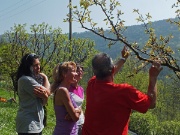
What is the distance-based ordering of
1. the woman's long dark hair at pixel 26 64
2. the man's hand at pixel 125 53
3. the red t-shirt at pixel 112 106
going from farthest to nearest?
the woman's long dark hair at pixel 26 64
the man's hand at pixel 125 53
the red t-shirt at pixel 112 106

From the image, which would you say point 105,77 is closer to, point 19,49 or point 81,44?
point 19,49

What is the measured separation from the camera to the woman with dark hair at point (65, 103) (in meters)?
4.03

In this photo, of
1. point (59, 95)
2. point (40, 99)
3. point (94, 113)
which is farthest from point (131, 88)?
point (40, 99)

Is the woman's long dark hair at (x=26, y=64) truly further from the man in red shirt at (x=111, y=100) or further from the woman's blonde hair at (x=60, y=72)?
the man in red shirt at (x=111, y=100)

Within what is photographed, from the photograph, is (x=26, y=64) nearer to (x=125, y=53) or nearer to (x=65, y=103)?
(x=65, y=103)

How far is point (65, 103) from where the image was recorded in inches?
159

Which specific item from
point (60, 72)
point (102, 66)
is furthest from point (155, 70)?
point (60, 72)

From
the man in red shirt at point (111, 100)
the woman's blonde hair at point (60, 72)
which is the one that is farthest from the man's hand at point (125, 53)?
the man in red shirt at point (111, 100)

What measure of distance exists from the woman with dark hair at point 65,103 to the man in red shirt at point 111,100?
529mm

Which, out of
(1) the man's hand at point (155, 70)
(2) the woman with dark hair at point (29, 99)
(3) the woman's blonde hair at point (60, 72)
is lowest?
(2) the woman with dark hair at point (29, 99)

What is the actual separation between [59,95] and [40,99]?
0.63 meters

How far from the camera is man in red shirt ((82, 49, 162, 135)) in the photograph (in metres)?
3.17

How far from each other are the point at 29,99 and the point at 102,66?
157cm

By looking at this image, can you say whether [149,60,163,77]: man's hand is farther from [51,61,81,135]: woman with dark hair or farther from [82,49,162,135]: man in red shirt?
[51,61,81,135]: woman with dark hair
